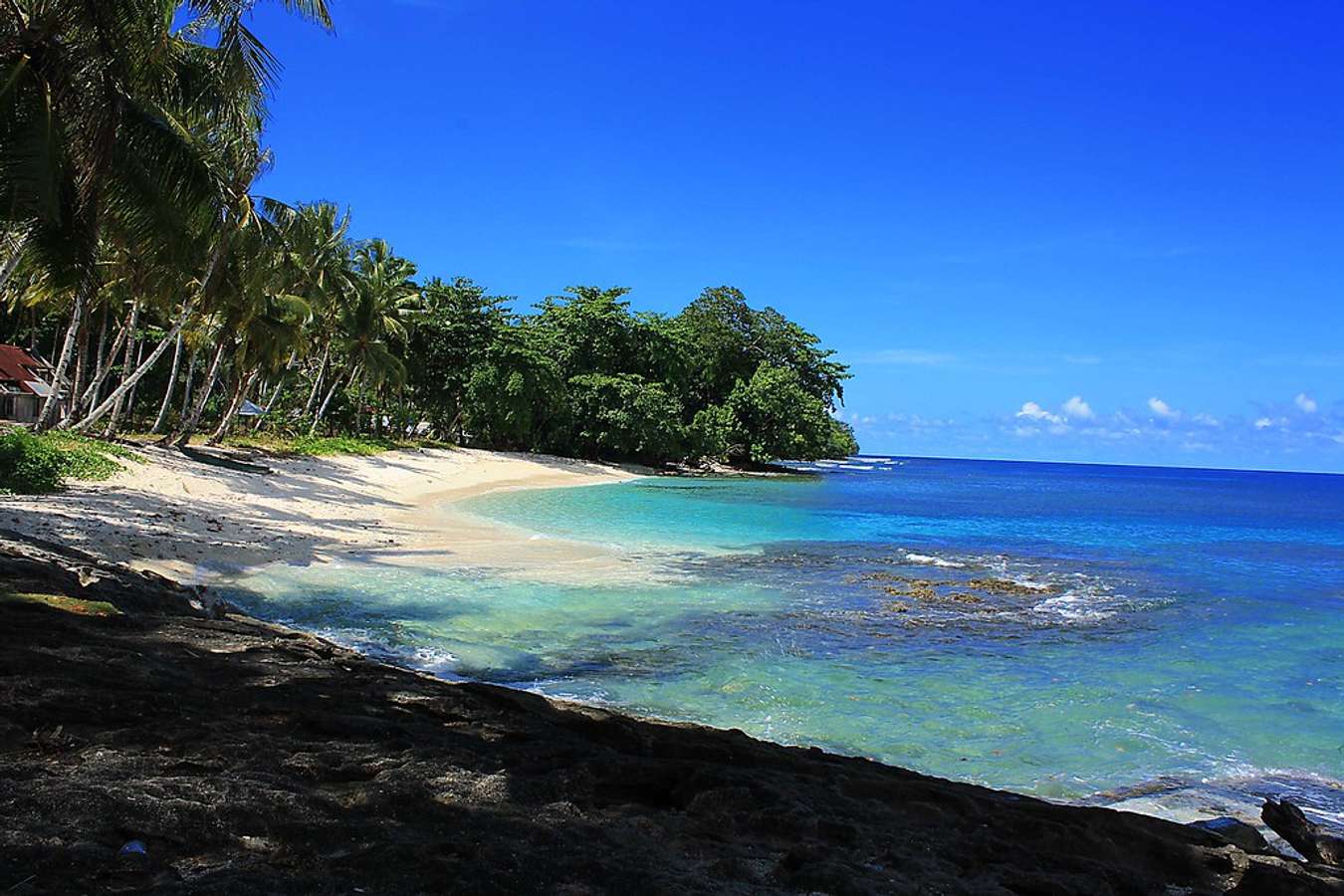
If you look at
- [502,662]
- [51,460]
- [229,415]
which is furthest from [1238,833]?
[229,415]

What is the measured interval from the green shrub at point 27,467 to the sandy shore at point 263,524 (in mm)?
419

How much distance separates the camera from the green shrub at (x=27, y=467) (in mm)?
14688

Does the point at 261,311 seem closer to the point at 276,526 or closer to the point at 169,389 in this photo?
the point at 169,389

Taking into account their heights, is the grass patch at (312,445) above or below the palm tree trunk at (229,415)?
below

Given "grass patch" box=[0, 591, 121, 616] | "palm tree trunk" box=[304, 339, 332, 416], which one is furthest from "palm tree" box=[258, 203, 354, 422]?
"grass patch" box=[0, 591, 121, 616]

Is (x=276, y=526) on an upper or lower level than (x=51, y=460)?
lower

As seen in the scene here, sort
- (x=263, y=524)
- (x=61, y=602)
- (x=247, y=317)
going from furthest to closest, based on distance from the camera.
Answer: (x=247, y=317)
(x=263, y=524)
(x=61, y=602)

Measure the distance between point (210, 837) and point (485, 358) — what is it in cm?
4312

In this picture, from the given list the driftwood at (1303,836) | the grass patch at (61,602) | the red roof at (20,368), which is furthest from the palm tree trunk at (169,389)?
the driftwood at (1303,836)

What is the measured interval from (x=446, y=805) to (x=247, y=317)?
24024mm

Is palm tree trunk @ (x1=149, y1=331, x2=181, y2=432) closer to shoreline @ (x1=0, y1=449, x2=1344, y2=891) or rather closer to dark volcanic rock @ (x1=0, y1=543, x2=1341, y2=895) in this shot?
shoreline @ (x1=0, y1=449, x2=1344, y2=891)

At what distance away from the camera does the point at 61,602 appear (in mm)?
6258

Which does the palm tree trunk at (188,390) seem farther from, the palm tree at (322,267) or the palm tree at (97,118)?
the palm tree at (97,118)

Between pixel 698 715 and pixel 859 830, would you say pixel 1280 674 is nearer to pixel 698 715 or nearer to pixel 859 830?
pixel 698 715
